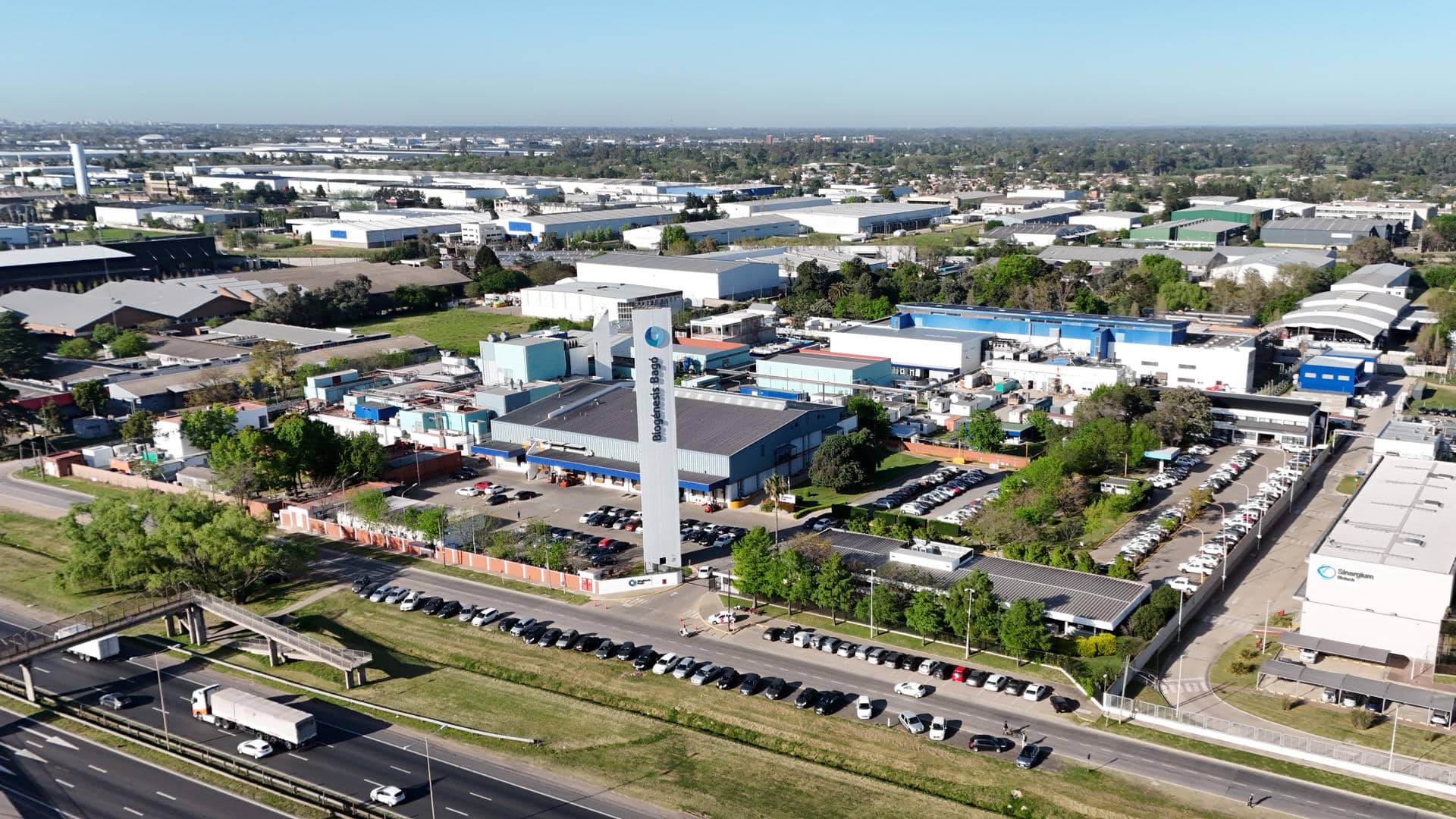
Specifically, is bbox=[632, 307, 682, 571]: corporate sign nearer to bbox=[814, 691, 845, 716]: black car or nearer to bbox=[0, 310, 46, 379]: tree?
bbox=[814, 691, 845, 716]: black car

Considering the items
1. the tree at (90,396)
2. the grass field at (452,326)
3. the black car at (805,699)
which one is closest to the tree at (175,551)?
the black car at (805,699)

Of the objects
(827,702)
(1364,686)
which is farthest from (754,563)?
(1364,686)

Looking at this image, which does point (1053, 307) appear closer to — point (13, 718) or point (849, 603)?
point (849, 603)

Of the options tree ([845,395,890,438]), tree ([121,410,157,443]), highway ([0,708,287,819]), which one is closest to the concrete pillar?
highway ([0,708,287,819])

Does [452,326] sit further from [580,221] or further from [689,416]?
[580,221]

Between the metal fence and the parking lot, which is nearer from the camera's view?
the metal fence
